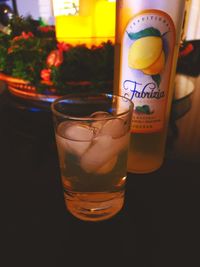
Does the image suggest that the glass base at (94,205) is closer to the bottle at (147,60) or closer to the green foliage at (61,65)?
the bottle at (147,60)

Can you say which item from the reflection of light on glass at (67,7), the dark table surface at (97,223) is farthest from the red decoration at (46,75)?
the reflection of light on glass at (67,7)

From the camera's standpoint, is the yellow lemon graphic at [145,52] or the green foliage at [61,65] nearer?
the yellow lemon graphic at [145,52]

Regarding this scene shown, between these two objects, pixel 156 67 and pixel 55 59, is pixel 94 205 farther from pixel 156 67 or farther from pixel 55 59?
pixel 55 59

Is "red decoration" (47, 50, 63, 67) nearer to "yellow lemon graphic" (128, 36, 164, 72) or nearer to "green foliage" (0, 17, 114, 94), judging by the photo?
"green foliage" (0, 17, 114, 94)

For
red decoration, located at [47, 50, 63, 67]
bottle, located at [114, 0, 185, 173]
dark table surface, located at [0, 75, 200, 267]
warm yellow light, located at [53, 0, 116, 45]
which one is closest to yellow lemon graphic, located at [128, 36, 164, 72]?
bottle, located at [114, 0, 185, 173]

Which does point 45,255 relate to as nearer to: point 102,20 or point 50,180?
point 50,180

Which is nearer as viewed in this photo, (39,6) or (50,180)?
(50,180)

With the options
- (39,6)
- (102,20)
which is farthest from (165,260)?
(39,6)
